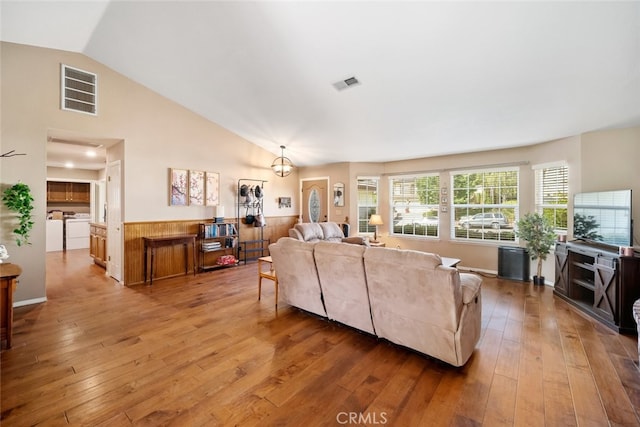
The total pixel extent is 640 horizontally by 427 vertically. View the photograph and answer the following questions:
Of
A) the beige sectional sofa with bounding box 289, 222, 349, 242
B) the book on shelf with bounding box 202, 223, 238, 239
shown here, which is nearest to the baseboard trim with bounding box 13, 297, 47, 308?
the book on shelf with bounding box 202, 223, 238, 239

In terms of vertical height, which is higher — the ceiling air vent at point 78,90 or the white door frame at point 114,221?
the ceiling air vent at point 78,90

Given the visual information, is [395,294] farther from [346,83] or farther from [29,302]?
[29,302]

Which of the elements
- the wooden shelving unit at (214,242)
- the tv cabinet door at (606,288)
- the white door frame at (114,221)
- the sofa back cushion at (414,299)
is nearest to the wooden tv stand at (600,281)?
the tv cabinet door at (606,288)

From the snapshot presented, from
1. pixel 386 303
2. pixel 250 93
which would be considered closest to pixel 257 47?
pixel 250 93

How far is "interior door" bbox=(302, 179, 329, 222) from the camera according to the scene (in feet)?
24.9

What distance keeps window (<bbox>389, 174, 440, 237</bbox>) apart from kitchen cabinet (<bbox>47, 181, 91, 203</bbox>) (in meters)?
9.57

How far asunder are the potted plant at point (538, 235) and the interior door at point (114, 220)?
22.9 ft

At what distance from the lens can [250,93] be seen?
447 cm

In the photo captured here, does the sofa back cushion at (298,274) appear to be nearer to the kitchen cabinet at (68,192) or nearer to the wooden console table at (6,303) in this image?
the wooden console table at (6,303)

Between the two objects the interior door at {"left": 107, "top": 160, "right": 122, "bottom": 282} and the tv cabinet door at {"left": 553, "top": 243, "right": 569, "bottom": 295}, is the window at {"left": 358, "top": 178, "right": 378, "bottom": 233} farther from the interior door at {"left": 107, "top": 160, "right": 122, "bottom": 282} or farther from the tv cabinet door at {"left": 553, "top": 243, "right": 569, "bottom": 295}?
the interior door at {"left": 107, "top": 160, "right": 122, "bottom": 282}

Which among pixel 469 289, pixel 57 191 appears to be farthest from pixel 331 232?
pixel 57 191

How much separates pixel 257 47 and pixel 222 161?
124 inches

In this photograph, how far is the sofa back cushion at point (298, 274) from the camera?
3057mm

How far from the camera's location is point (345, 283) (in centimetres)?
278
